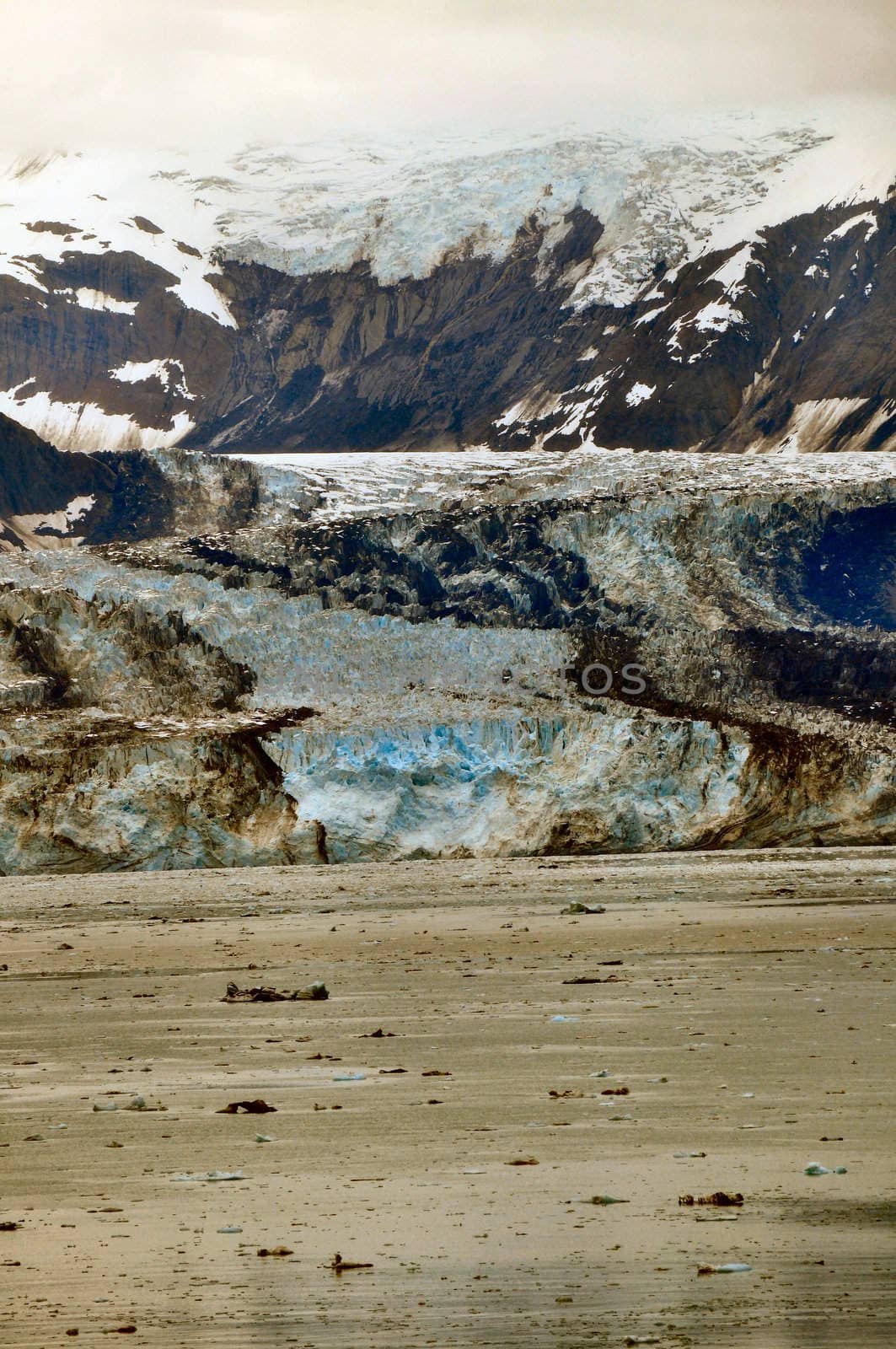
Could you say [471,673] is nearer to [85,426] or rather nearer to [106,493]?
[106,493]

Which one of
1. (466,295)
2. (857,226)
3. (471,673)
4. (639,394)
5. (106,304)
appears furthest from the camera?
(106,304)

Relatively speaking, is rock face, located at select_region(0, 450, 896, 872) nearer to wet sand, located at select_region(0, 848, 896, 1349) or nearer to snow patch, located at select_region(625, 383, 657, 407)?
wet sand, located at select_region(0, 848, 896, 1349)

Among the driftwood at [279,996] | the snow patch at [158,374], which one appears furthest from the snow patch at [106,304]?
the driftwood at [279,996]

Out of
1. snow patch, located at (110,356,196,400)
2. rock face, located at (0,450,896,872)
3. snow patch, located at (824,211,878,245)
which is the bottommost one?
rock face, located at (0,450,896,872)

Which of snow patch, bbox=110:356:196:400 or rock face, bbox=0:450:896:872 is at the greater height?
snow patch, bbox=110:356:196:400

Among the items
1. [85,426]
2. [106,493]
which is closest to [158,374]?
[85,426]

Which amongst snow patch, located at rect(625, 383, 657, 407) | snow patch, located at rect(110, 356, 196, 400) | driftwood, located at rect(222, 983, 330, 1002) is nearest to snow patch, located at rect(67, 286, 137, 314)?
snow patch, located at rect(110, 356, 196, 400)
